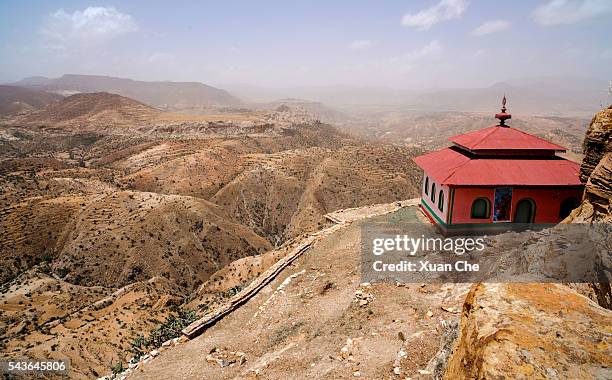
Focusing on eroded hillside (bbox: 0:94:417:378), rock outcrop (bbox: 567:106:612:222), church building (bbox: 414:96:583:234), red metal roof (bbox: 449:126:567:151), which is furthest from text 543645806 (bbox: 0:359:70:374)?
red metal roof (bbox: 449:126:567:151)

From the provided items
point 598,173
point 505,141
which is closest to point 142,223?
point 505,141

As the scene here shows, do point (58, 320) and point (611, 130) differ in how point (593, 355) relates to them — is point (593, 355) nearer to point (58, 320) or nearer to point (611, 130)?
point (611, 130)

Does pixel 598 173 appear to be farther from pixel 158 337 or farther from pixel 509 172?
pixel 158 337

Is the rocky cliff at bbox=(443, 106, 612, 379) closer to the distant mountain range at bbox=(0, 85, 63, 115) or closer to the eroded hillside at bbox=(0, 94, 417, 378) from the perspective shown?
the eroded hillside at bbox=(0, 94, 417, 378)

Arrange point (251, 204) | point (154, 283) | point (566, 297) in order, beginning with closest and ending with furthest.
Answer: point (566, 297), point (154, 283), point (251, 204)

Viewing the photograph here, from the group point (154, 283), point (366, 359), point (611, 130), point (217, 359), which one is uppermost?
point (611, 130)

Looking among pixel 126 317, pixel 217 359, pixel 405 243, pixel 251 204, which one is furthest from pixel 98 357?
pixel 251 204

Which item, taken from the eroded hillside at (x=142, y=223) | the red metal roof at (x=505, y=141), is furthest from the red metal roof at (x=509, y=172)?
the eroded hillside at (x=142, y=223)

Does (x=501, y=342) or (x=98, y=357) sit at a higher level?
(x=501, y=342)
